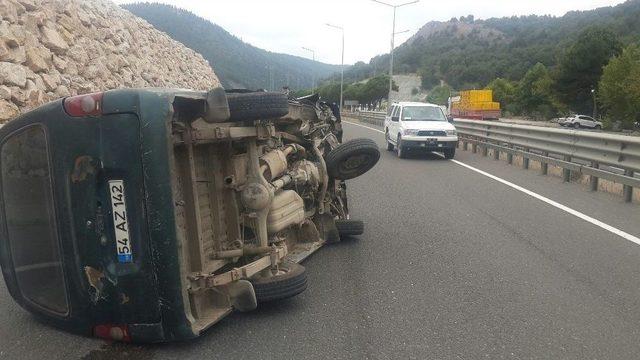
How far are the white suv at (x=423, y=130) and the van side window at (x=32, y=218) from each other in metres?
15.0

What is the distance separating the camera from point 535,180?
13062 millimetres

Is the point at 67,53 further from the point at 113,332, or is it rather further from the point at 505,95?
the point at 505,95

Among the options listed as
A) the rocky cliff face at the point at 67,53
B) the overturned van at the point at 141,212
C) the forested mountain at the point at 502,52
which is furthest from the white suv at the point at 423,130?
the forested mountain at the point at 502,52

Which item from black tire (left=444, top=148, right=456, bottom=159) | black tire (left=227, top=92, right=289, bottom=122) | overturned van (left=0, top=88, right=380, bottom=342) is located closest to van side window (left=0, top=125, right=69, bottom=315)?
overturned van (left=0, top=88, right=380, bottom=342)

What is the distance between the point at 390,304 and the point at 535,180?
29.8 ft

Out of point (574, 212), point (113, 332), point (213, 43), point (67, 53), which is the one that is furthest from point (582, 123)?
point (213, 43)

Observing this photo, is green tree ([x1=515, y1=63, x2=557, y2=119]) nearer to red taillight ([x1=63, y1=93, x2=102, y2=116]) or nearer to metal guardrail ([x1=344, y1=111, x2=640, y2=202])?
metal guardrail ([x1=344, y1=111, x2=640, y2=202])

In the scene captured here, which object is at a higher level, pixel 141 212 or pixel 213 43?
pixel 213 43

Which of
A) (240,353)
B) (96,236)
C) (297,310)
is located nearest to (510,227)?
(297,310)

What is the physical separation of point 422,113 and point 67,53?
11.6 meters

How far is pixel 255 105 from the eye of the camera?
15.0ft

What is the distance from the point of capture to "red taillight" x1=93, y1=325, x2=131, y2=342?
3986 mm

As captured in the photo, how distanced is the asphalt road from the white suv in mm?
9437

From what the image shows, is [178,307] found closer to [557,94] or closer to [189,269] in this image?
[189,269]
